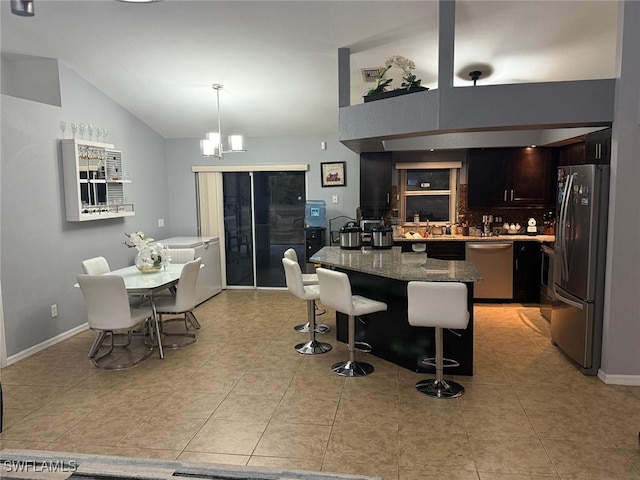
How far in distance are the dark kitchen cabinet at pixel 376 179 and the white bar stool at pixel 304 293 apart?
2.42 m

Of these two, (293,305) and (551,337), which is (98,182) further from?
(551,337)

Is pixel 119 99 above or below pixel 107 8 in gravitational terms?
below

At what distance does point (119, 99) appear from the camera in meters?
6.02

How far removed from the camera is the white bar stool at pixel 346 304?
3850 millimetres

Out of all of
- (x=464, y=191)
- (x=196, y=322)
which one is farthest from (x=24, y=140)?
(x=464, y=191)

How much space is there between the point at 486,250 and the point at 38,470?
17.7ft

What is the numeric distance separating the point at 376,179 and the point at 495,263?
1995 mm

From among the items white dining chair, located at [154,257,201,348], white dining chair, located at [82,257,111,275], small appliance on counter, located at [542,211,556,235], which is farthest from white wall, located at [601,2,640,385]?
A: white dining chair, located at [82,257,111,275]

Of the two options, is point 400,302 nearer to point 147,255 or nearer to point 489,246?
point 489,246

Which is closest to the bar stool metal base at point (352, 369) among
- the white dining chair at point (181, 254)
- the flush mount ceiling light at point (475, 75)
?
the white dining chair at point (181, 254)

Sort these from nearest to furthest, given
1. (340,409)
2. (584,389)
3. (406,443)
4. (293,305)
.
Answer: (406,443) → (340,409) → (584,389) → (293,305)

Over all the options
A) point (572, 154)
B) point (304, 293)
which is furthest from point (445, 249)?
point (304, 293)

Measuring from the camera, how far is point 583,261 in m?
3.99

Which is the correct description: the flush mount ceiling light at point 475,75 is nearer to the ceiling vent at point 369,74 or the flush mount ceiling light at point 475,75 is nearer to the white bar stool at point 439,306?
the ceiling vent at point 369,74
